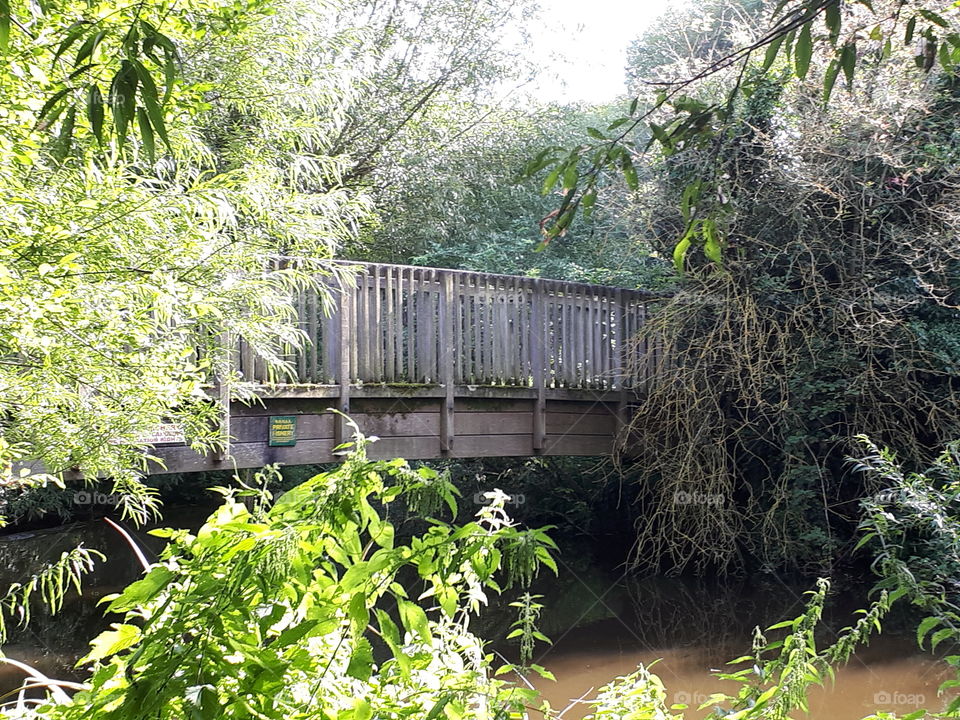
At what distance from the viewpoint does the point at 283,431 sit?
5945 mm

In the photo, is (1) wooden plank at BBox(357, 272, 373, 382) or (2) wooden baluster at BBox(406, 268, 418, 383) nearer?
(1) wooden plank at BBox(357, 272, 373, 382)

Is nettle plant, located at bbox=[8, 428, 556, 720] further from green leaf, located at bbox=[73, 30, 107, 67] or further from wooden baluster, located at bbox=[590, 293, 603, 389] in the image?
wooden baluster, located at bbox=[590, 293, 603, 389]

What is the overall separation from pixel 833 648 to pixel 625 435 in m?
6.21

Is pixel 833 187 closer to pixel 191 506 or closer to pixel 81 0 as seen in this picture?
pixel 81 0

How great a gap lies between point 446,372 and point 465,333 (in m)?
0.42

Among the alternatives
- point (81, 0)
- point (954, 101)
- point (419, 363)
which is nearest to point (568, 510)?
point (419, 363)

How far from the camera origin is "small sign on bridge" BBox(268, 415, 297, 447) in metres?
5.89

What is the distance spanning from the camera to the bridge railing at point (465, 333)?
622 centimetres

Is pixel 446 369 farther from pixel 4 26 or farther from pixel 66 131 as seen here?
pixel 4 26

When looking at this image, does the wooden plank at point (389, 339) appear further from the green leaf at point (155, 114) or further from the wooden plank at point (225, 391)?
the green leaf at point (155, 114)

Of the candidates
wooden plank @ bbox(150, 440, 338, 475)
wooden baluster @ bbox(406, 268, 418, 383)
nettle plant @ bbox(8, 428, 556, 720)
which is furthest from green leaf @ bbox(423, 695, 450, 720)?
wooden baluster @ bbox(406, 268, 418, 383)

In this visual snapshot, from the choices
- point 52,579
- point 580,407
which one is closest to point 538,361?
point 580,407

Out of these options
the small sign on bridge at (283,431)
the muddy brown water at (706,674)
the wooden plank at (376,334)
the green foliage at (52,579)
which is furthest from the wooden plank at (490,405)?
the green foliage at (52,579)

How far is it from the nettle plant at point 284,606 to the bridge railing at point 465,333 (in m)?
4.62
